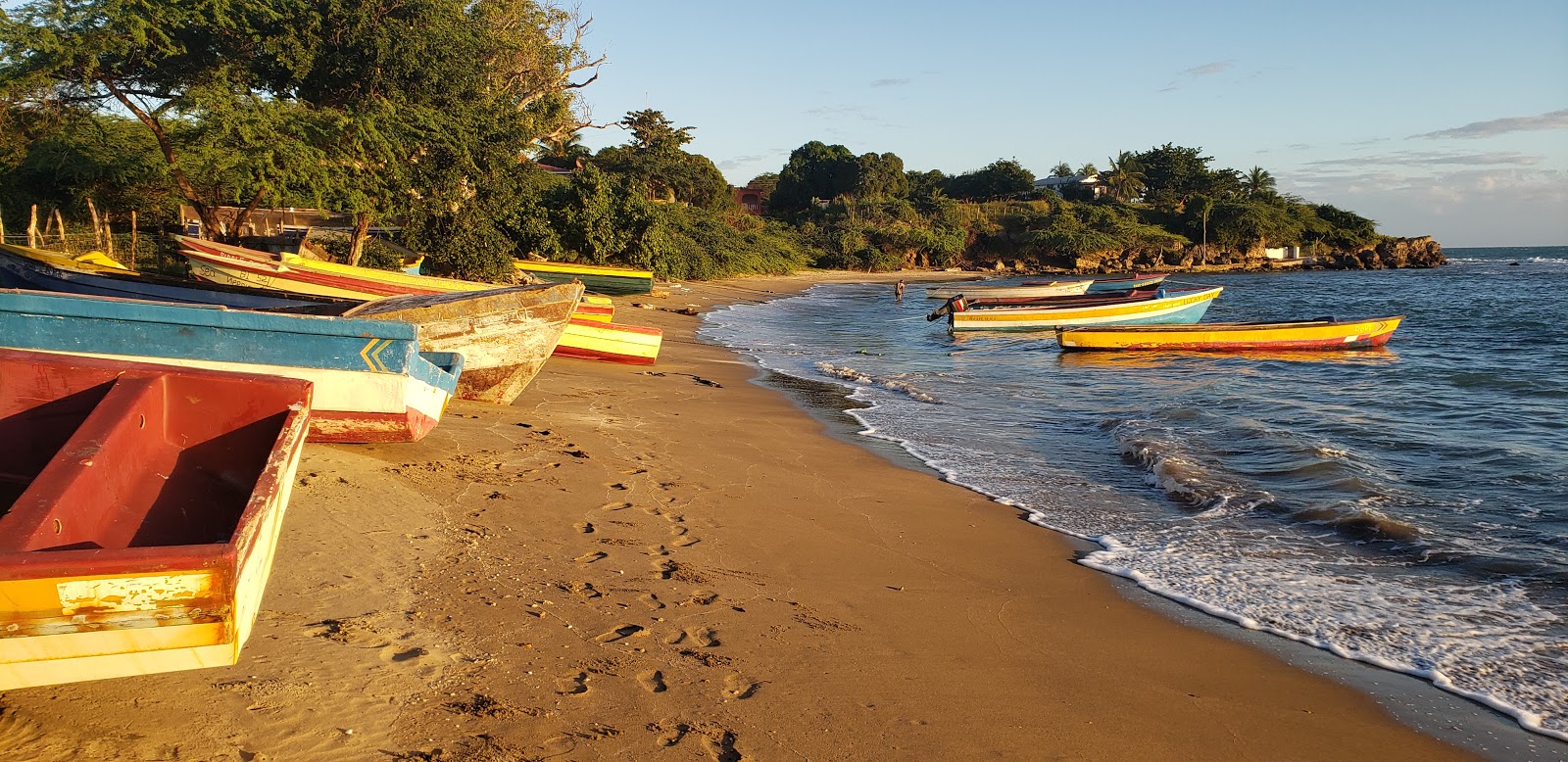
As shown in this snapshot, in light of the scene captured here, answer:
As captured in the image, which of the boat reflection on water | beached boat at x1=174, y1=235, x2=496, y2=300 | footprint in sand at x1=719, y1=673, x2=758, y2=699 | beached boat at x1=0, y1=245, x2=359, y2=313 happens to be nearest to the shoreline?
footprint in sand at x1=719, y1=673, x2=758, y2=699

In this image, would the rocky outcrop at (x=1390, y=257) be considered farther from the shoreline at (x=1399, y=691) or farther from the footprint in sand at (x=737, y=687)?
the footprint in sand at (x=737, y=687)

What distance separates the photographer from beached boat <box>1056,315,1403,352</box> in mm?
18906

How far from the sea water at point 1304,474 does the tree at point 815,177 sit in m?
62.1

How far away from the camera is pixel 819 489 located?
7.35 m

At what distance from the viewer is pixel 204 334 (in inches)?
239

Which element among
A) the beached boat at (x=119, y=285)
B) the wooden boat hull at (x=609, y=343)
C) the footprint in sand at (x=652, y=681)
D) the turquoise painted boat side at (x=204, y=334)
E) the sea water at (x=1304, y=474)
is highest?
the beached boat at (x=119, y=285)

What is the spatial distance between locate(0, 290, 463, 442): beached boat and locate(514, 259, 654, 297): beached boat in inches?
778

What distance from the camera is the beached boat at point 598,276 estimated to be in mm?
26266

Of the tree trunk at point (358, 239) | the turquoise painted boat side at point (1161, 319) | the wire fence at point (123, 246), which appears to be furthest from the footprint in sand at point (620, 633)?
the turquoise painted boat side at point (1161, 319)

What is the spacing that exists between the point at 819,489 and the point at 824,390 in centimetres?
630

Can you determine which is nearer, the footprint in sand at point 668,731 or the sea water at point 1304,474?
the footprint in sand at point 668,731

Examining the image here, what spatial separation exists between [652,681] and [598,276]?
24.6m

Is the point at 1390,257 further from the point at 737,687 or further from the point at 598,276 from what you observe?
the point at 737,687

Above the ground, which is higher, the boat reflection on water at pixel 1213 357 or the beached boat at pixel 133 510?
the beached boat at pixel 133 510
